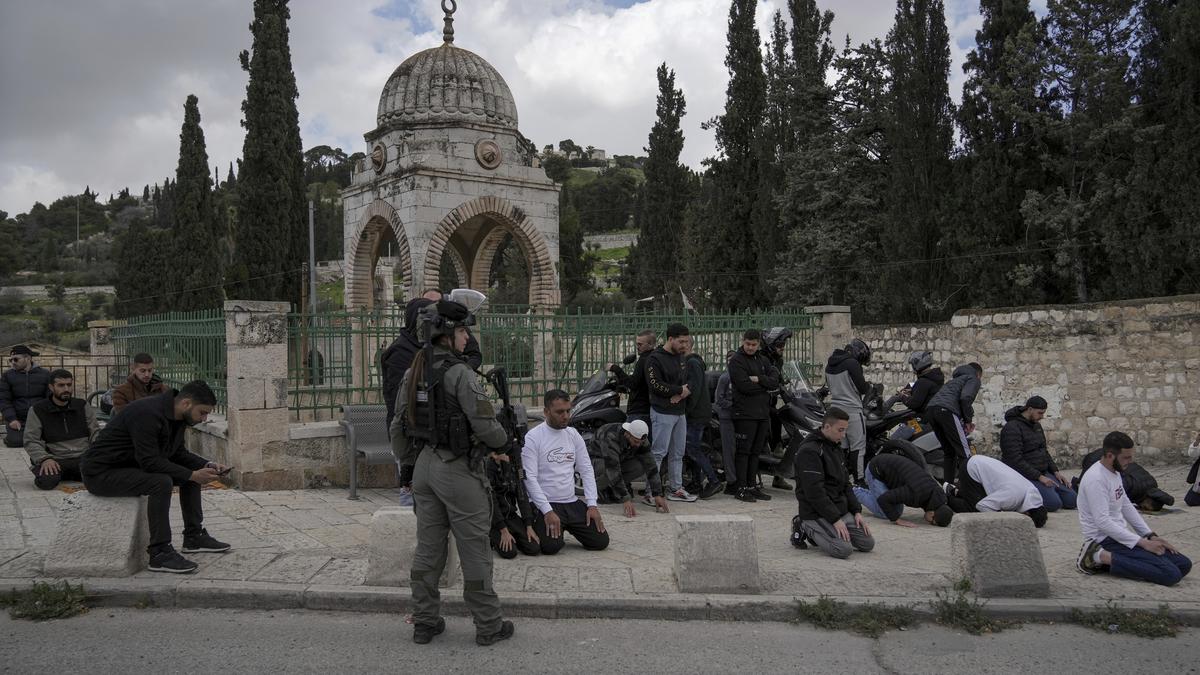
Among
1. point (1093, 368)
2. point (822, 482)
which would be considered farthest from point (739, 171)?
point (822, 482)

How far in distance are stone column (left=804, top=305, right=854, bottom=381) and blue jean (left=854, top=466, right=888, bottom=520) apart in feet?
15.7

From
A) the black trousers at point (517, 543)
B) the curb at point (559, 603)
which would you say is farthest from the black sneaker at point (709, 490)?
the curb at point (559, 603)

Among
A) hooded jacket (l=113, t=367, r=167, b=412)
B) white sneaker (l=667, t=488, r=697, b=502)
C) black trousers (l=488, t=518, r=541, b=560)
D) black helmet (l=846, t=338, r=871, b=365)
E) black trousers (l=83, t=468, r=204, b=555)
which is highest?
black helmet (l=846, t=338, r=871, b=365)

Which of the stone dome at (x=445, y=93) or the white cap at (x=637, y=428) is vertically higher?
the stone dome at (x=445, y=93)

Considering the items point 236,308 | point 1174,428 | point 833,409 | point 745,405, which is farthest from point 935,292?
point 236,308

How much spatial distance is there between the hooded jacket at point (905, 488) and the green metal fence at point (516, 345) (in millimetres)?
3979

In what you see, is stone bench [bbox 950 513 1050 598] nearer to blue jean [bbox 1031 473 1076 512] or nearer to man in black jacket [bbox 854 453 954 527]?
man in black jacket [bbox 854 453 954 527]

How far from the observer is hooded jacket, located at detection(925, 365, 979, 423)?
348 inches

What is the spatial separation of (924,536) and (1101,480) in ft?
5.76

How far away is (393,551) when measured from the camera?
546 centimetres

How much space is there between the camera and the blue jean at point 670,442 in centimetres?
837

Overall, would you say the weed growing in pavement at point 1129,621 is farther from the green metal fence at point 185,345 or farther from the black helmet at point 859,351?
the green metal fence at point 185,345

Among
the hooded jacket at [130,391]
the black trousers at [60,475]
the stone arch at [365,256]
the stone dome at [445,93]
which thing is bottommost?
the black trousers at [60,475]

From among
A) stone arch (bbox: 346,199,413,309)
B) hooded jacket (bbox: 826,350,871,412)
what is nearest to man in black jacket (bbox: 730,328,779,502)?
hooded jacket (bbox: 826,350,871,412)
